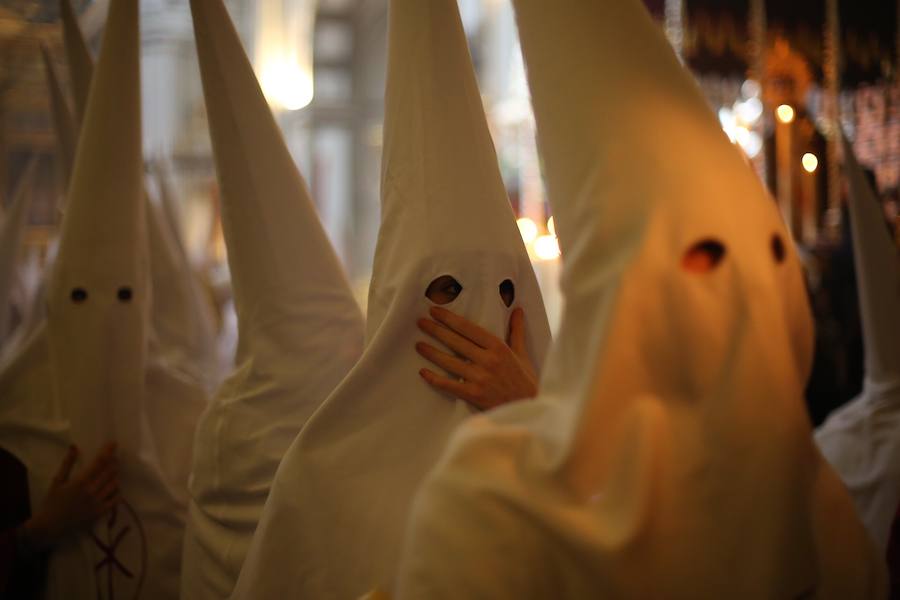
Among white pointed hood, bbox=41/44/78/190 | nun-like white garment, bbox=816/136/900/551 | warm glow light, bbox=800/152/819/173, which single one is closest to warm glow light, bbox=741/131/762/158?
warm glow light, bbox=800/152/819/173

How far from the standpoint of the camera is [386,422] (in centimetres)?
161

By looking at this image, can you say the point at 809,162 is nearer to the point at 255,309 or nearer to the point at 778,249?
the point at 255,309

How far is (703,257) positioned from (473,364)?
25.1 inches

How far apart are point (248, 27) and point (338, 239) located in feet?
10.6

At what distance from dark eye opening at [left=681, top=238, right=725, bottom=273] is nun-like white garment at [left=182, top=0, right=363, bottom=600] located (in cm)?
133

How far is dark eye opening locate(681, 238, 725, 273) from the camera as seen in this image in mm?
987

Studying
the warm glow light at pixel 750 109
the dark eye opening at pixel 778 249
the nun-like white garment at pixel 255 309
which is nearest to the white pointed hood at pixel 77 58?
the nun-like white garment at pixel 255 309

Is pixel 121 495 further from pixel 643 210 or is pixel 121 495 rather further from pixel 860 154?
pixel 860 154

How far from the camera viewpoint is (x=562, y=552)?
0.98 m

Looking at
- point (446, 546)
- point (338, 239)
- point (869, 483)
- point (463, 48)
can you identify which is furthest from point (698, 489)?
point (338, 239)

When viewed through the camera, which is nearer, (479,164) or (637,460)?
(637,460)

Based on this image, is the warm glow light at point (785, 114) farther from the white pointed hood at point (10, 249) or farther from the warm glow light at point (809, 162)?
the white pointed hood at point (10, 249)

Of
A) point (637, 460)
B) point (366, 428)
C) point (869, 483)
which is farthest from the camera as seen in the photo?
point (869, 483)

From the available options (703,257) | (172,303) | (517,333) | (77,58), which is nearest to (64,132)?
(77,58)
